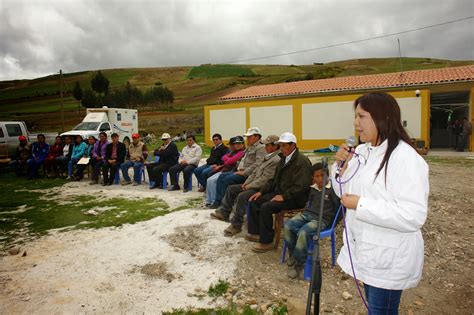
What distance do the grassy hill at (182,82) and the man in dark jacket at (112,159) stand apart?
1165 inches

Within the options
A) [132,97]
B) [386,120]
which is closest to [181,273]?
[386,120]

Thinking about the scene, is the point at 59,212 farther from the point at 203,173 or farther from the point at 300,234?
the point at 300,234

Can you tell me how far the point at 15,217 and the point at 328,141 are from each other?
1448 cm

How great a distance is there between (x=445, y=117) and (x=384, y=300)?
21.1 metres

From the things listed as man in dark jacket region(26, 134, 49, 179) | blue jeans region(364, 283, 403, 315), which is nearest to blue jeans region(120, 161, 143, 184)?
man in dark jacket region(26, 134, 49, 179)

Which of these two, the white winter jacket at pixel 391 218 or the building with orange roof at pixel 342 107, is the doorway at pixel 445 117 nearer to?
the building with orange roof at pixel 342 107

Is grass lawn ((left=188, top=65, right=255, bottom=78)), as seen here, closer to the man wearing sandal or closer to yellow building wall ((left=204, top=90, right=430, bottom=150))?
yellow building wall ((left=204, top=90, right=430, bottom=150))

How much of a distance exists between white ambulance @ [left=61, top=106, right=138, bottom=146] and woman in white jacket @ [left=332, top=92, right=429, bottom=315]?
50.9ft

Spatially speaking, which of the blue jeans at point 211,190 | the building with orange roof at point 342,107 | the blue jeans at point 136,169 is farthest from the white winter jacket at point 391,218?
the building with orange roof at point 342,107

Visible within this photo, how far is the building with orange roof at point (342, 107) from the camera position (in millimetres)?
15641

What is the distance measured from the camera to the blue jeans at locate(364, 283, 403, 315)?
5.36 ft

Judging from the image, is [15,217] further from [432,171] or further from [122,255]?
[432,171]

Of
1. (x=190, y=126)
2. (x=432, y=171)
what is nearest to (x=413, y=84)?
(x=432, y=171)

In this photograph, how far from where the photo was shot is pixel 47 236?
514 centimetres
